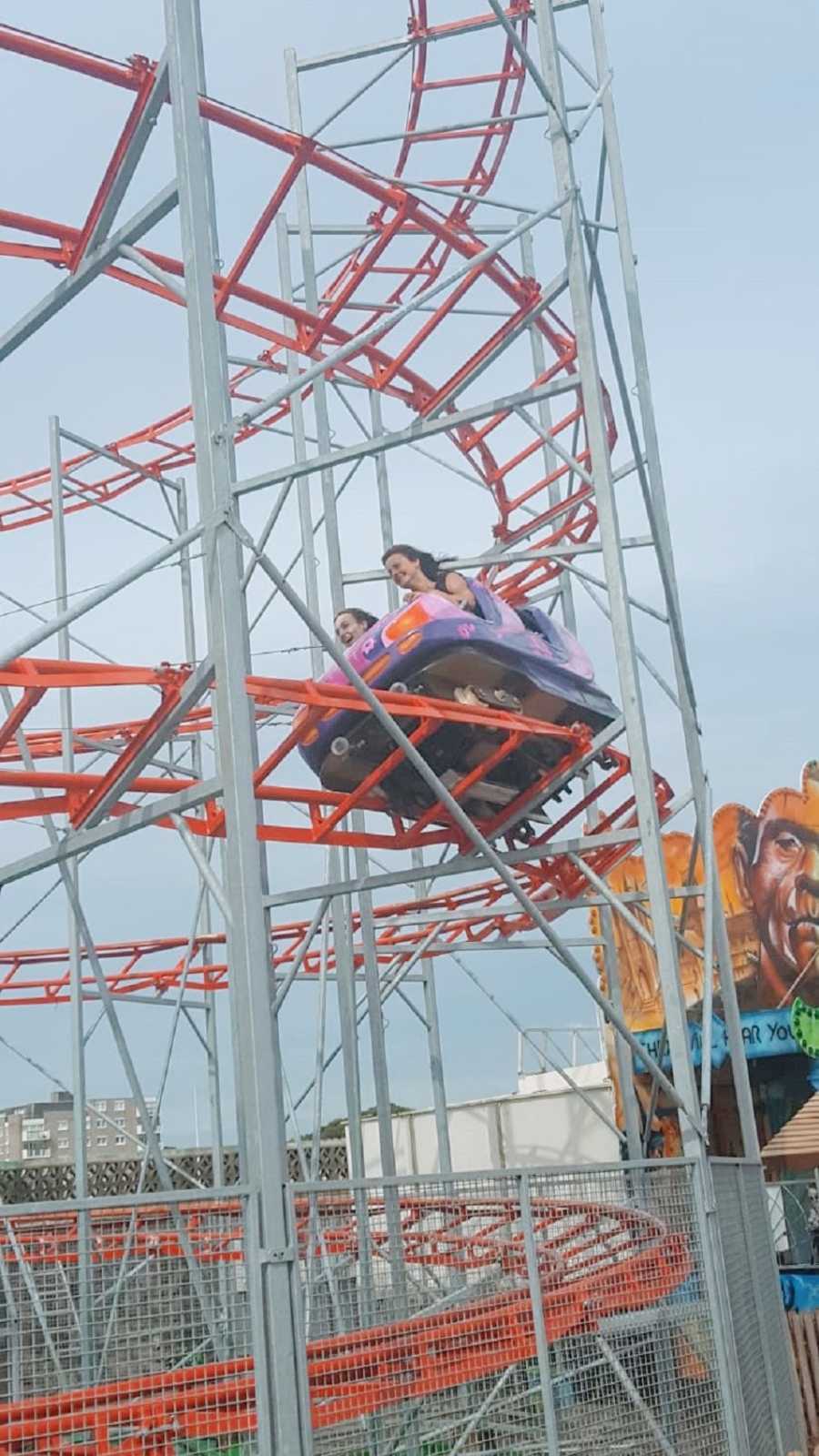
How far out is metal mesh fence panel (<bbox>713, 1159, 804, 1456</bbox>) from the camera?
22.6 feet

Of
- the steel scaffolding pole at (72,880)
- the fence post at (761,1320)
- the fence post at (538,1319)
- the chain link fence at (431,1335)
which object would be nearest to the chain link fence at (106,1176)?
the steel scaffolding pole at (72,880)

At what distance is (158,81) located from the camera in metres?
6.01

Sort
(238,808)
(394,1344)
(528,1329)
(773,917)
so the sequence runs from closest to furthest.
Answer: (394,1344)
(238,808)
(528,1329)
(773,917)

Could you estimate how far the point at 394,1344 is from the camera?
4.96m

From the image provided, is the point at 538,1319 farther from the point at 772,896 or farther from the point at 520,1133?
the point at 520,1133

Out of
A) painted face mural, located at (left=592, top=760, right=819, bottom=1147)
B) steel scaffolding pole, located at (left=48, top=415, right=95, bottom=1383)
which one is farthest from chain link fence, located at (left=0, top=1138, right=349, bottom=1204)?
steel scaffolding pole, located at (left=48, top=415, right=95, bottom=1383)

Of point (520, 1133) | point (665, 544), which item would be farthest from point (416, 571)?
point (520, 1133)

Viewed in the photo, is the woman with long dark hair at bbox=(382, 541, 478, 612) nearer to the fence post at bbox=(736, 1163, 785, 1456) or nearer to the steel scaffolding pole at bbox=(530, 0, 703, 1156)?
the steel scaffolding pole at bbox=(530, 0, 703, 1156)

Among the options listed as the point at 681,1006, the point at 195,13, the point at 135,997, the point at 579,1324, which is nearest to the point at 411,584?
the point at 681,1006

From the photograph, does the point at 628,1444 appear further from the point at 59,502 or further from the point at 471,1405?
the point at 59,502

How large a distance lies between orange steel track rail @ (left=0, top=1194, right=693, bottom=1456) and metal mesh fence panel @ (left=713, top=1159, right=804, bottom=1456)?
65 cm

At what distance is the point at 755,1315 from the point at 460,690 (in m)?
3.36

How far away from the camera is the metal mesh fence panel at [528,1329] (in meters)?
4.94

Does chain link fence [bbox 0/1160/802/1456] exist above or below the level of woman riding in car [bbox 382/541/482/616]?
below
